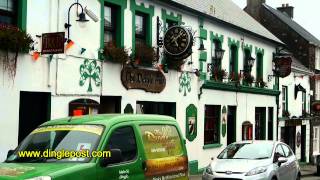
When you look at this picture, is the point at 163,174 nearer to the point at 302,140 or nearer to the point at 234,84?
the point at 234,84

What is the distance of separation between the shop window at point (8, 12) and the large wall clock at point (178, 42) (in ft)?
20.2

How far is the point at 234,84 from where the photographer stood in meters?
23.3

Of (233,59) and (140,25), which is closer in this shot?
(140,25)

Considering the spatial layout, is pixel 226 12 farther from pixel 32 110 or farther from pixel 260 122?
pixel 32 110

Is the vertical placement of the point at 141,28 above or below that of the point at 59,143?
above

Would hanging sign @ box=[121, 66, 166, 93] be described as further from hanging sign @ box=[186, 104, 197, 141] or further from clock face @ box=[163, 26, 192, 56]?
hanging sign @ box=[186, 104, 197, 141]

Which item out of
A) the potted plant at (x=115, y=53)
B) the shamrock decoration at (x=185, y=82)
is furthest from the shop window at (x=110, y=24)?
the shamrock decoration at (x=185, y=82)

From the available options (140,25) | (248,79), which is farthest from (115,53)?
(248,79)

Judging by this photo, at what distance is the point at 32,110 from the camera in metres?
13.3

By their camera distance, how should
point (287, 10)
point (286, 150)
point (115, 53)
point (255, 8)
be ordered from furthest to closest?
point (287, 10) < point (255, 8) < point (115, 53) < point (286, 150)


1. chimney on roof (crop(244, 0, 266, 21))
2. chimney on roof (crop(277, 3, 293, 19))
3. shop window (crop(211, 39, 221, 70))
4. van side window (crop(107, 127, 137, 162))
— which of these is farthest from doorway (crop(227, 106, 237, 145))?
chimney on roof (crop(277, 3, 293, 19))

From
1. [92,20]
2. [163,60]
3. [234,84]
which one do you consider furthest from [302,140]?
[92,20]

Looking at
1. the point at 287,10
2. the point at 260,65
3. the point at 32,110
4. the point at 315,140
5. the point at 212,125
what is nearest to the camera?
the point at 32,110

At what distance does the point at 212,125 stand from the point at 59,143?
14703mm
